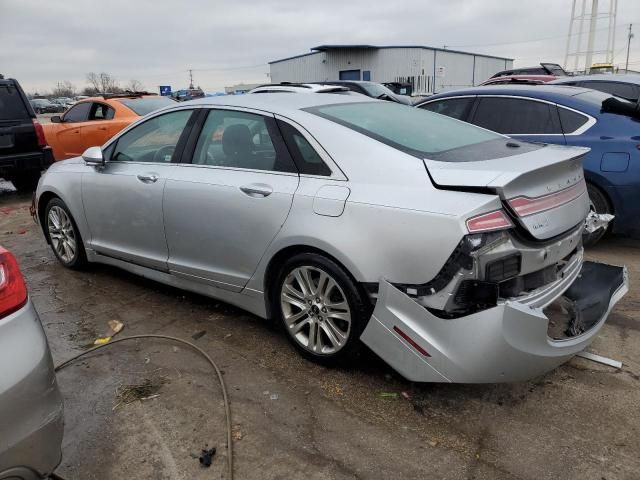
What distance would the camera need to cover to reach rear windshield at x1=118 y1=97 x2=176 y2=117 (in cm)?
906

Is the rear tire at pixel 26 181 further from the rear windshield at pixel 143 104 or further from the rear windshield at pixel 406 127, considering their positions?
the rear windshield at pixel 406 127

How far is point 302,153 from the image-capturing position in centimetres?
307

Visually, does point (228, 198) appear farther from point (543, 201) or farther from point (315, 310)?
point (543, 201)

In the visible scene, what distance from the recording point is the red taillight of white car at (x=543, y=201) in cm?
243

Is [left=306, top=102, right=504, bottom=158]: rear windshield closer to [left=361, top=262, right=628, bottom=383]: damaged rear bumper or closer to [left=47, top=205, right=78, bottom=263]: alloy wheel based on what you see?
[left=361, top=262, right=628, bottom=383]: damaged rear bumper

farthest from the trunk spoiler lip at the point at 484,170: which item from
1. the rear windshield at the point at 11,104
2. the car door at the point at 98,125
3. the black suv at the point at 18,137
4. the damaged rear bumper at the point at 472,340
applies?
the rear windshield at the point at 11,104

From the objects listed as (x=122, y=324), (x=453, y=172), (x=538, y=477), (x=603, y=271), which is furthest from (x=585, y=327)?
(x=122, y=324)

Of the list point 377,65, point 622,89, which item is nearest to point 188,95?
point 377,65

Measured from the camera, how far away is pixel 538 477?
7.43ft

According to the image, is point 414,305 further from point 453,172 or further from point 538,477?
point 538,477

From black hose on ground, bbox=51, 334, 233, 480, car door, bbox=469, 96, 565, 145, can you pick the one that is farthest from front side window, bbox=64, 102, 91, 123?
black hose on ground, bbox=51, 334, 233, 480

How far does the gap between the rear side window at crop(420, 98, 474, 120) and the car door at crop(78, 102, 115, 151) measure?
5652 millimetres

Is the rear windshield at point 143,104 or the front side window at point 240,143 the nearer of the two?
the front side window at point 240,143

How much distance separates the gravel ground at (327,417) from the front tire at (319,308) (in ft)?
0.57
